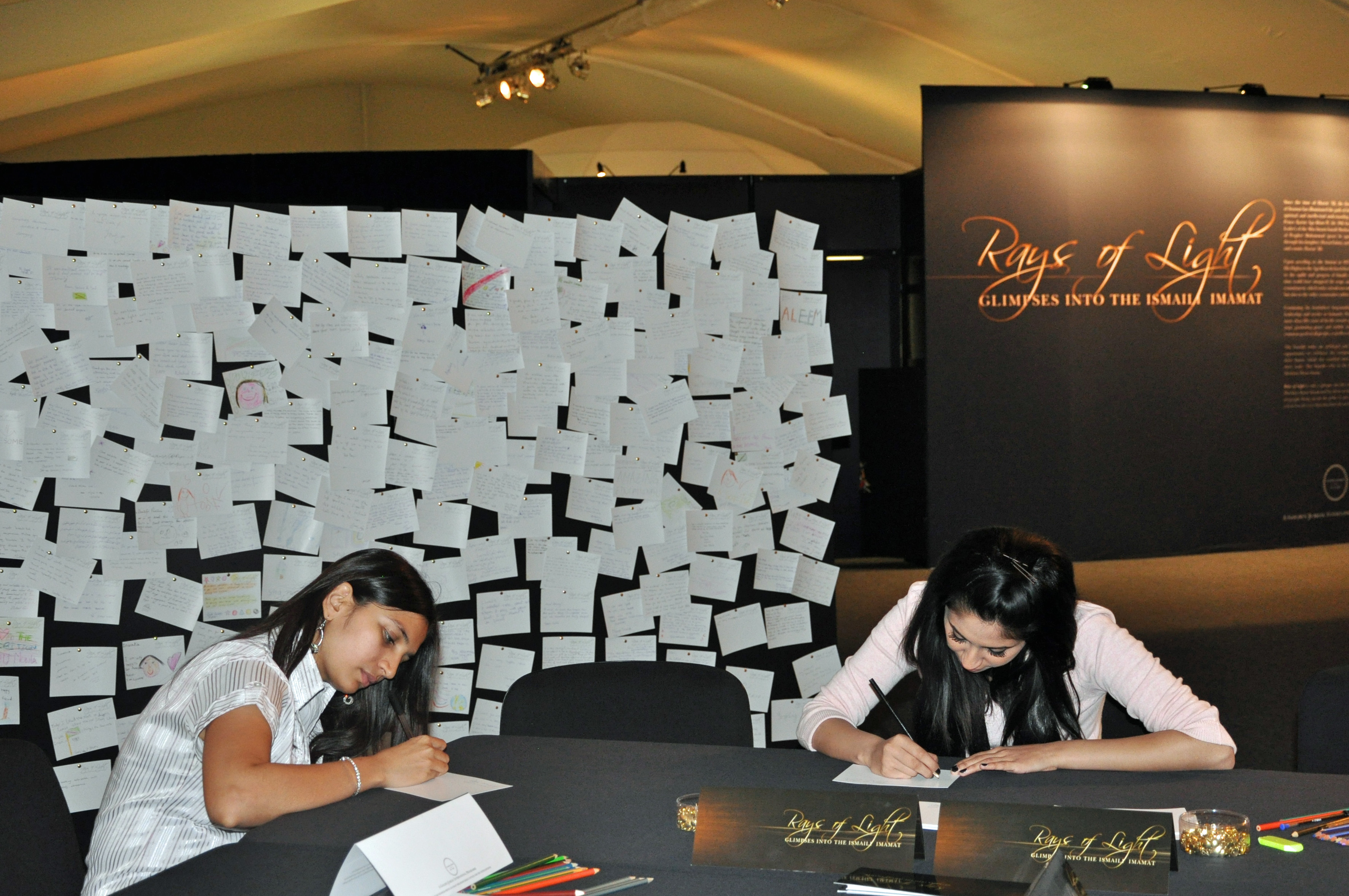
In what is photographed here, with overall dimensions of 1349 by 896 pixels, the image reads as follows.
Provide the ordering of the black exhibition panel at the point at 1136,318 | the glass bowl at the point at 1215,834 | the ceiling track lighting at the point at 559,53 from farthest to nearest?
the ceiling track lighting at the point at 559,53 < the black exhibition panel at the point at 1136,318 < the glass bowl at the point at 1215,834

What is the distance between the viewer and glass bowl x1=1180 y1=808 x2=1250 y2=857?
144cm

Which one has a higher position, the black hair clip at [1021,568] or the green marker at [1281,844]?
the black hair clip at [1021,568]

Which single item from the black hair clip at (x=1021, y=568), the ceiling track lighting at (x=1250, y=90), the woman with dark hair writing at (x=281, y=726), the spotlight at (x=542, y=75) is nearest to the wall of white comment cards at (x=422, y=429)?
the woman with dark hair writing at (x=281, y=726)

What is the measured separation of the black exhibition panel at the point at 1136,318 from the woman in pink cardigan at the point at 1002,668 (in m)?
3.60

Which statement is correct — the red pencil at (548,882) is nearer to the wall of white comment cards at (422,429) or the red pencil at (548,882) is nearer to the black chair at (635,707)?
the black chair at (635,707)

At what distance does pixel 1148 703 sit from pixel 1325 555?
6.42 metres

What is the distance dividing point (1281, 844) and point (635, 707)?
1.25 m

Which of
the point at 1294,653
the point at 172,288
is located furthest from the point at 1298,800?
the point at 1294,653

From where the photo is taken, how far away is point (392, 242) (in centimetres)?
321

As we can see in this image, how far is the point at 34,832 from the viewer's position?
1.57m

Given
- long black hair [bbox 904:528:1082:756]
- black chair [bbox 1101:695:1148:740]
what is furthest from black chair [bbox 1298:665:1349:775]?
long black hair [bbox 904:528:1082:756]

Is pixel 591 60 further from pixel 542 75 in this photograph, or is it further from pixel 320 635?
pixel 320 635

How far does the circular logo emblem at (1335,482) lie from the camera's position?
623 centimetres

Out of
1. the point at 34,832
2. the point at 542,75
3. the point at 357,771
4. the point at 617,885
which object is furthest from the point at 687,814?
the point at 542,75
